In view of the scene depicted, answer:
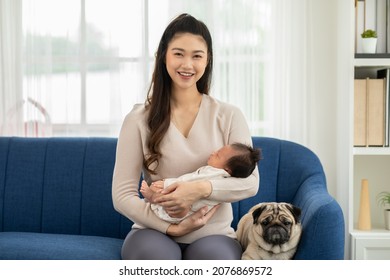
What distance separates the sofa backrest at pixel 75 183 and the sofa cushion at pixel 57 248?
0.24 m

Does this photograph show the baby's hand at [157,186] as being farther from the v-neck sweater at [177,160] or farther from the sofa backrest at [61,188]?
the sofa backrest at [61,188]

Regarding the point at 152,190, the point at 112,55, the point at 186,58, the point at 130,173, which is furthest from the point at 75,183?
the point at 186,58

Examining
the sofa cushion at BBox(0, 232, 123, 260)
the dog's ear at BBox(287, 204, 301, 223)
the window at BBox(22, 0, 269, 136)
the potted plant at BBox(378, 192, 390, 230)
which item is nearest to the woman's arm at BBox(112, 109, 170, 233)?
the sofa cushion at BBox(0, 232, 123, 260)

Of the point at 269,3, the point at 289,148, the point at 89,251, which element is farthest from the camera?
the point at 269,3

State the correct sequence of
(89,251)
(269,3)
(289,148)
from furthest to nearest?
1. (269,3)
2. (289,148)
3. (89,251)

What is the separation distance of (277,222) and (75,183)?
1164 mm

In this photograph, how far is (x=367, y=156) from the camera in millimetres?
3564

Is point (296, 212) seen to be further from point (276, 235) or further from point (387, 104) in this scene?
point (387, 104)

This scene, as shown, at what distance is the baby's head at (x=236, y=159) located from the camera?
7.35ft

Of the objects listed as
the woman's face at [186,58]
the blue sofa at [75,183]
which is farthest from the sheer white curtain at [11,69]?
the woman's face at [186,58]

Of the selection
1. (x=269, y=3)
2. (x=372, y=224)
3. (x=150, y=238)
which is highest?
(x=269, y=3)
